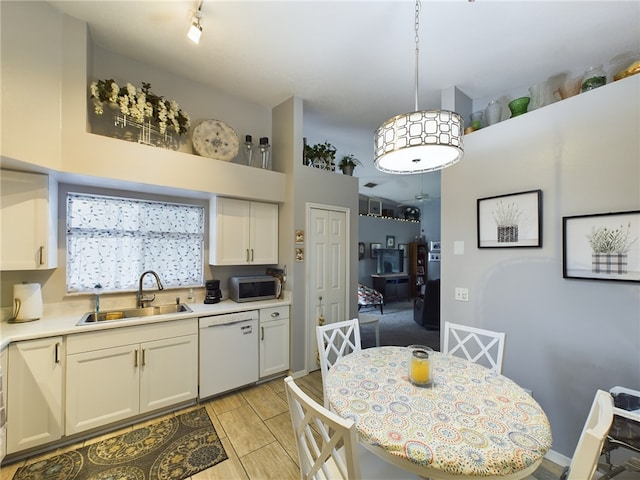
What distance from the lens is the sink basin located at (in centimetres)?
229

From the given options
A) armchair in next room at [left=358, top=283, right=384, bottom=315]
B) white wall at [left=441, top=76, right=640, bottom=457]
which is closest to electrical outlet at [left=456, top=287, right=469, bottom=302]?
white wall at [left=441, top=76, right=640, bottom=457]

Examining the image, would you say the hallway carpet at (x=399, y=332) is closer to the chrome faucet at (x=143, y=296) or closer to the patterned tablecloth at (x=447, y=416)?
the patterned tablecloth at (x=447, y=416)

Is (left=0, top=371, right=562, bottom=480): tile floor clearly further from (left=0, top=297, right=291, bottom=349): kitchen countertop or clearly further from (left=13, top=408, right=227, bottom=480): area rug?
(left=0, top=297, right=291, bottom=349): kitchen countertop

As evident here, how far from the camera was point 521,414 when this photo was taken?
114 cm

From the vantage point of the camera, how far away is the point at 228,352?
2592 millimetres

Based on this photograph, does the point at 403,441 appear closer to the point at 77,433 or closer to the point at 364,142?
the point at 77,433

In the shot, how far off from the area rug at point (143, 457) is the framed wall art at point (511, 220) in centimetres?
272

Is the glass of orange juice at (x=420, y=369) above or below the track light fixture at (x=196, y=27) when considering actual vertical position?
below

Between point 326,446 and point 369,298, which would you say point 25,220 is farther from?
point 369,298

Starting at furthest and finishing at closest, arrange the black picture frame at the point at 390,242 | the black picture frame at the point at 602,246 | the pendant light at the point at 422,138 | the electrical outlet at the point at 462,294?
the black picture frame at the point at 390,242 → the electrical outlet at the point at 462,294 → the black picture frame at the point at 602,246 → the pendant light at the point at 422,138

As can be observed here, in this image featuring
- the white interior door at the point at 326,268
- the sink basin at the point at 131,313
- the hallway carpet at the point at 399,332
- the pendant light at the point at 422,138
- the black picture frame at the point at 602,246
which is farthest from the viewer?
the hallway carpet at the point at 399,332

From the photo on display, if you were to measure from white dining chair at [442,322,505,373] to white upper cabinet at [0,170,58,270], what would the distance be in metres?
3.14

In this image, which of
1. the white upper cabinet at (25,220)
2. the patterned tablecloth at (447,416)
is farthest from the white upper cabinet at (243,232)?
the patterned tablecloth at (447,416)

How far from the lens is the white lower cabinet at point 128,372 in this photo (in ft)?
6.35
